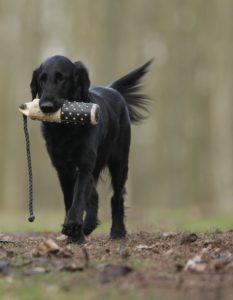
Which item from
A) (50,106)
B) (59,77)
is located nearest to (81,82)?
(59,77)

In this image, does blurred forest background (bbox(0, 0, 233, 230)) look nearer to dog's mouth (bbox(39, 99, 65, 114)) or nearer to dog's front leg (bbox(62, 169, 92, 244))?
dog's front leg (bbox(62, 169, 92, 244))

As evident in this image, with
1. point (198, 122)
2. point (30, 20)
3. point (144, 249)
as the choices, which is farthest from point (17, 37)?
point (144, 249)

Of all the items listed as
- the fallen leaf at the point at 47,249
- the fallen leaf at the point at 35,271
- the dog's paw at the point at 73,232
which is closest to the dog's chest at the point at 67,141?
the dog's paw at the point at 73,232

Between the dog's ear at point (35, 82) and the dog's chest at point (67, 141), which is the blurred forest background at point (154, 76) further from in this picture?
the dog's chest at point (67, 141)

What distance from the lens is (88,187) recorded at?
7.61m

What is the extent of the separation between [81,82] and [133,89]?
201cm

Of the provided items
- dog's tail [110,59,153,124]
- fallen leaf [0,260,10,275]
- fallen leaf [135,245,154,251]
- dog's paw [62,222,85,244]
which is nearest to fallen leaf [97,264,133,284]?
fallen leaf [0,260,10,275]

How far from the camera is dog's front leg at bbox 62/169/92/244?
7301 millimetres

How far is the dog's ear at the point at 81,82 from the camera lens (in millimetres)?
7664

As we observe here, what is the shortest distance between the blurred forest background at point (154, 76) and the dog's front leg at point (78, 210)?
17.4 m

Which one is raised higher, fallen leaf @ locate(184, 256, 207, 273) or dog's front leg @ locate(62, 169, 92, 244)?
fallen leaf @ locate(184, 256, 207, 273)

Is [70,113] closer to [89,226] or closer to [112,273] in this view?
[89,226]

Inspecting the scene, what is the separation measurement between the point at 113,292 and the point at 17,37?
923 inches

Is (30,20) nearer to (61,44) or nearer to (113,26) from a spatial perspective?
(61,44)
